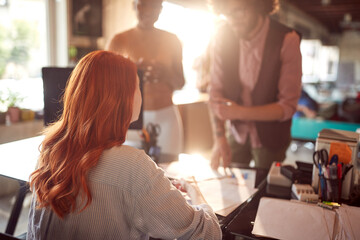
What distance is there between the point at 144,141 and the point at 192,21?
2.58 m

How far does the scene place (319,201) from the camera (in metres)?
1.35

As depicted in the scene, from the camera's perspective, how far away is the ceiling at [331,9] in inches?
348

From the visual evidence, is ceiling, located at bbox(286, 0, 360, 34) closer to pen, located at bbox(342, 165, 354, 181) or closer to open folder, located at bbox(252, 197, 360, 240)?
pen, located at bbox(342, 165, 354, 181)

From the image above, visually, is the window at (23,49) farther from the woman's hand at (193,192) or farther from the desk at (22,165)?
the woman's hand at (193,192)

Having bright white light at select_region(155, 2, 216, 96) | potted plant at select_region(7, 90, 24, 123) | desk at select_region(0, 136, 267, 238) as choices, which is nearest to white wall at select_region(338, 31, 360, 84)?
bright white light at select_region(155, 2, 216, 96)

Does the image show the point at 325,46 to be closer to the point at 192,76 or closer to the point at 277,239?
the point at 192,76

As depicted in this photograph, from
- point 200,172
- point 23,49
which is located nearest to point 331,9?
point 23,49

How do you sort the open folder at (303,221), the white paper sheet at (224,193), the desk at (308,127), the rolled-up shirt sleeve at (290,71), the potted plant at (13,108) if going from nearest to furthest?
the open folder at (303,221) → the white paper sheet at (224,193) → the rolled-up shirt sleeve at (290,71) → the potted plant at (13,108) → the desk at (308,127)

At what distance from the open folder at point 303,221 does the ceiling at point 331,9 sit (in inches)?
291

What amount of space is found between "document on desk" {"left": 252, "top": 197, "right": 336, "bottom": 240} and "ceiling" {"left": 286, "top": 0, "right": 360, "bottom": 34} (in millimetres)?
7399

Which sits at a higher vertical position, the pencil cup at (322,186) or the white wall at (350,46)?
the white wall at (350,46)

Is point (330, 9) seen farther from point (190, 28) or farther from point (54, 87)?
point (54, 87)

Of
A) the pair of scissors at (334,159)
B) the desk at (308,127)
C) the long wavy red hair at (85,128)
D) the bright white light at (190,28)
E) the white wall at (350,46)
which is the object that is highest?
the white wall at (350,46)

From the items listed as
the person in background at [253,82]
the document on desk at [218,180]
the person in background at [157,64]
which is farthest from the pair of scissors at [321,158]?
the person in background at [157,64]
